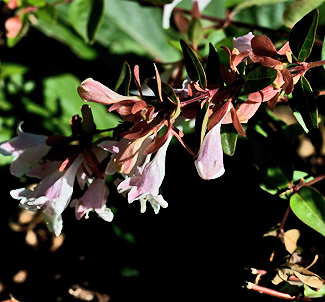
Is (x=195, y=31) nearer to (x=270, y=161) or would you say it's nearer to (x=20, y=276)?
(x=270, y=161)

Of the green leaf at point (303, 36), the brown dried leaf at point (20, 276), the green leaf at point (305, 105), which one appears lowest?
the brown dried leaf at point (20, 276)

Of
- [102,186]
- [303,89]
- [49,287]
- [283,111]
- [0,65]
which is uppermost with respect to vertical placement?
[303,89]

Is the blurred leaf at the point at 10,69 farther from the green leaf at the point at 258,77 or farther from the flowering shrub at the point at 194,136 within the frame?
the green leaf at the point at 258,77

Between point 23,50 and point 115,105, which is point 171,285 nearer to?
point 115,105

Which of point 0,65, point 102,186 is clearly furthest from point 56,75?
point 102,186

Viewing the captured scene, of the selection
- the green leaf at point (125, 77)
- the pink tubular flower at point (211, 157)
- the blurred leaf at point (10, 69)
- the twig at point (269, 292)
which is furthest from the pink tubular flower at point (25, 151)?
the blurred leaf at point (10, 69)

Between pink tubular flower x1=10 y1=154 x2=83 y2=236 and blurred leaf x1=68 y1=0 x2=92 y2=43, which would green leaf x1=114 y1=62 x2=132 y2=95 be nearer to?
pink tubular flower x1=10 y1=154 x2=83 y2=236
